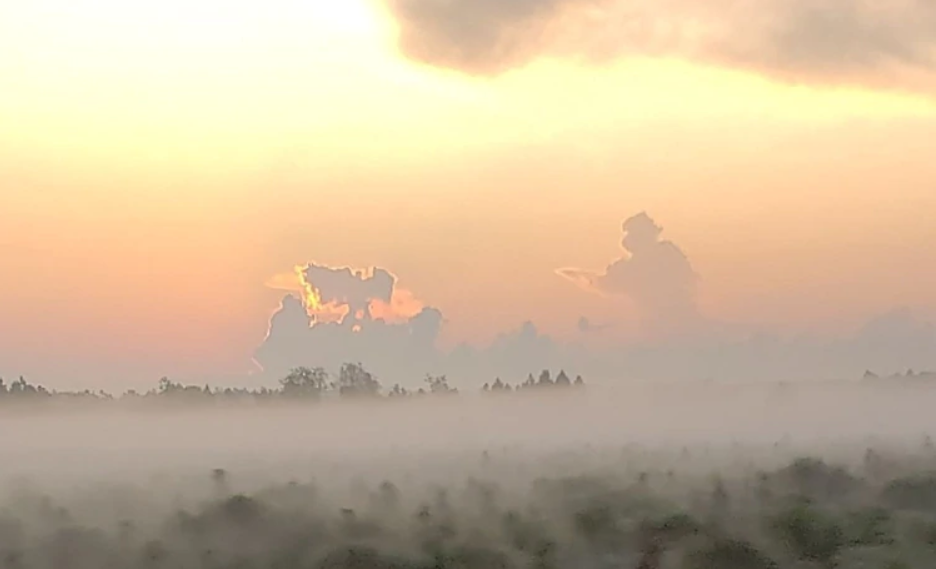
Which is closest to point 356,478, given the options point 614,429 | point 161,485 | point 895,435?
point 161,485

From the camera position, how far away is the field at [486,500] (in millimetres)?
37125

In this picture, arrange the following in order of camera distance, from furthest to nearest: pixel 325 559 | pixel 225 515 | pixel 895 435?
pixel 895 435 → pixel 225 515 → pixel 325 559

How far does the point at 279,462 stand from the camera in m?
A: 77.9

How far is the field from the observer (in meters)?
37.1

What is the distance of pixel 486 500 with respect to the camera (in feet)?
162

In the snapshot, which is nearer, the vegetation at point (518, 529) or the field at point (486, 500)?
the vegetation at point (518, 529)

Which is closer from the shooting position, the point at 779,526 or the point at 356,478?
the point at 779,526

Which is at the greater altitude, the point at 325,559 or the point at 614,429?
the point at 614,429

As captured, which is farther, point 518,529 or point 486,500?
point 486,500

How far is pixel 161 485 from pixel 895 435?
173 feet

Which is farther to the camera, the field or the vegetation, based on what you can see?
the field

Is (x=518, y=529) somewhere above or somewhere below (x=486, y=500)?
below

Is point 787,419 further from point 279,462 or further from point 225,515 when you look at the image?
point 225,515

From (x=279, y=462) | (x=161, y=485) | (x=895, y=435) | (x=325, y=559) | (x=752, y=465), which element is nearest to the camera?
(x=325, y=559)
